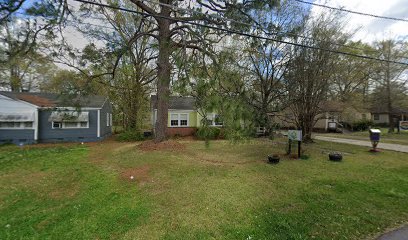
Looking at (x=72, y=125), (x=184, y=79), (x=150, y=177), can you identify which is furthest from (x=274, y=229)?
(x=72, y=125)

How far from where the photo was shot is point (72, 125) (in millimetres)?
15289

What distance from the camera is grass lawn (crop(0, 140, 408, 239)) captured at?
3.93m

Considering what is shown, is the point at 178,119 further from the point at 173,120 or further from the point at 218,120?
the point at 218,120

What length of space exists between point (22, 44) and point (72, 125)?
953 centimetres

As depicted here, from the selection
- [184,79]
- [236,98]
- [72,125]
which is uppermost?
[184,79]

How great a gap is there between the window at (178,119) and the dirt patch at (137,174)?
11312 mm

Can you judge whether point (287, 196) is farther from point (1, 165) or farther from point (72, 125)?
point (72, 125)

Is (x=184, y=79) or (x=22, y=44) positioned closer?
(x=184, y=79)

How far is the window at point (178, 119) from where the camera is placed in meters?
19.2

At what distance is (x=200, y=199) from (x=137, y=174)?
2.86 meters

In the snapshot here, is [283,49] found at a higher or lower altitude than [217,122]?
higher

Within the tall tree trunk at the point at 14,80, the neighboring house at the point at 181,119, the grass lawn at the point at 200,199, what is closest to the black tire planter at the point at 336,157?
the grass lawn at the point at 200,199

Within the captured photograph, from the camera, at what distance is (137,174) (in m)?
7.08

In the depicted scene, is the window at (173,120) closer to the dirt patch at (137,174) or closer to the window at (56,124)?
the window at (56,124)
